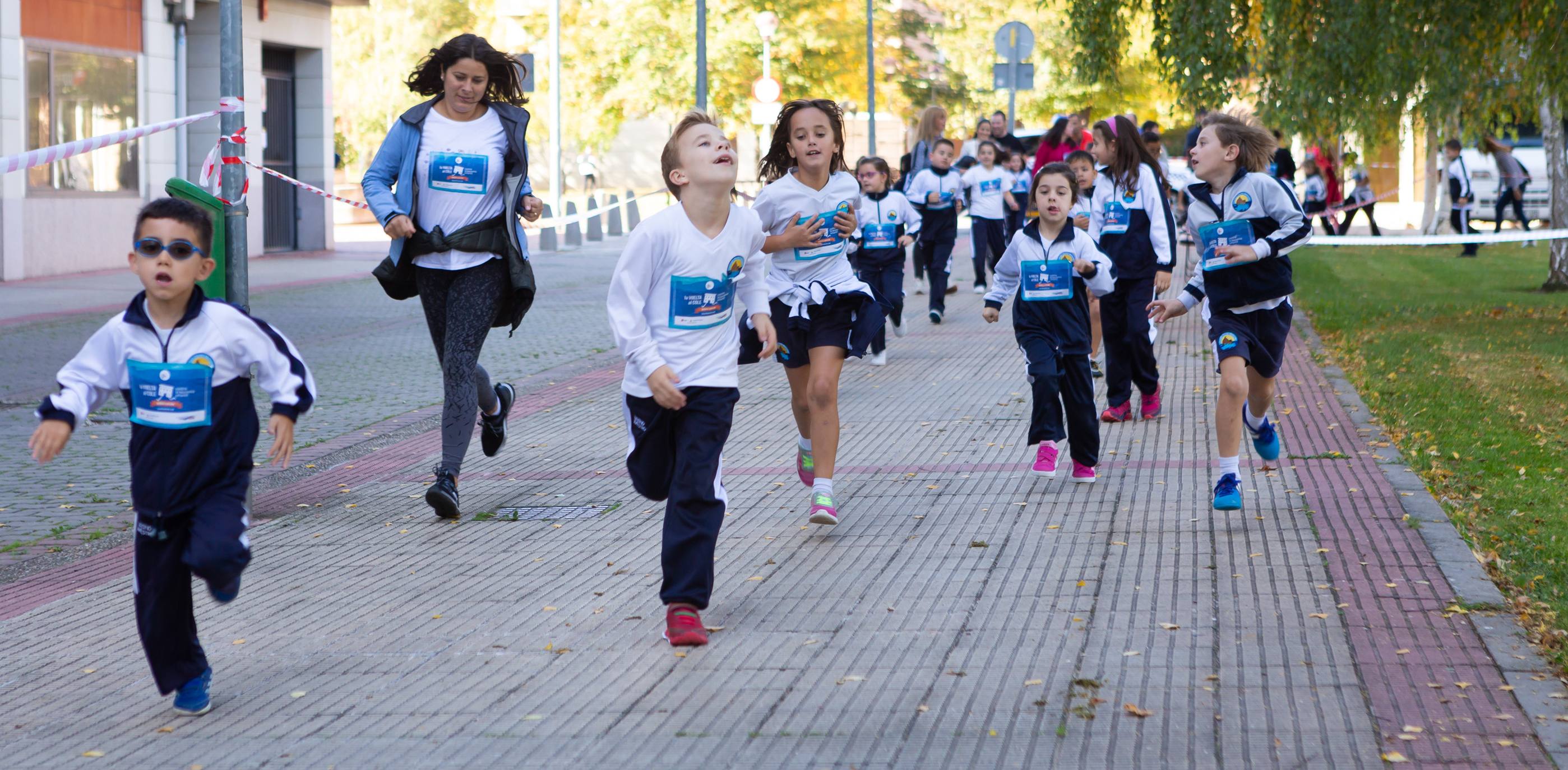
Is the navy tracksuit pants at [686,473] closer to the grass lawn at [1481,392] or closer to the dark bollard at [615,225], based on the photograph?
the grass lawn at [1481,392]

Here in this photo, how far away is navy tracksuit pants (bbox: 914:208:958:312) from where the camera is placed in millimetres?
16141

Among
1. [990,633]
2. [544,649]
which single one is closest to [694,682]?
[544,649]

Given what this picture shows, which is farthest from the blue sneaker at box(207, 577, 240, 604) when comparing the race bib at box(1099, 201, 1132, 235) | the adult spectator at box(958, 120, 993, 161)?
the adult spectator at box(958, 120, 993, 161)

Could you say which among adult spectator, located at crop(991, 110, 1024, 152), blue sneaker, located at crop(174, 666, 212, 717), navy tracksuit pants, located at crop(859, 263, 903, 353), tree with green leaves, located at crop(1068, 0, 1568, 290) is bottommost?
blue sneaker, located at crop(174, 666, 212, 717)

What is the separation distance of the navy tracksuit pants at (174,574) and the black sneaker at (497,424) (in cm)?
346

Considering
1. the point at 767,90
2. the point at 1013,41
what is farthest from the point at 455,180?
the point at 1013,41

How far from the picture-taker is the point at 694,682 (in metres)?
4.73

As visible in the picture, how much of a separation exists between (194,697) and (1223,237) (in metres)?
4.63

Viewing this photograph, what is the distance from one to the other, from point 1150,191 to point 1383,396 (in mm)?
1925

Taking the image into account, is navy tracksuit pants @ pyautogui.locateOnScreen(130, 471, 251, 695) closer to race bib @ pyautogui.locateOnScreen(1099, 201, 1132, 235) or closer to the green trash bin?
the green trash bin

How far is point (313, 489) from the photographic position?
798 centimetres

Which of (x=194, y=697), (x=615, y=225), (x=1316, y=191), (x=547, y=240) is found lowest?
(x=194, y=697)

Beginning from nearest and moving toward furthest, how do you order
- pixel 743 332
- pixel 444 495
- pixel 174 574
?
pixel 174 574 < pixel 743 332 < pixel 444 495

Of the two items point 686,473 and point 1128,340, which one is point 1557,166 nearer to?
point 1128,340
